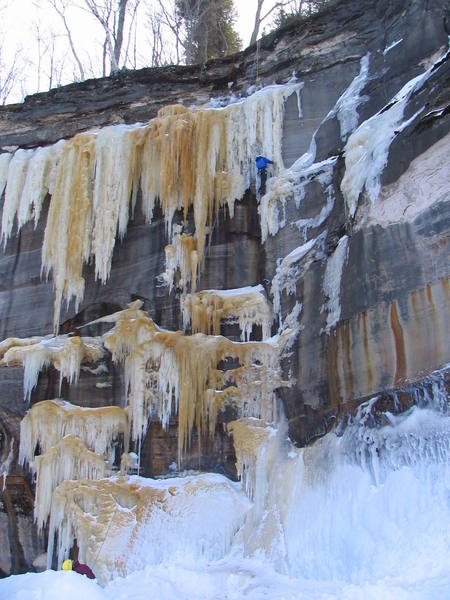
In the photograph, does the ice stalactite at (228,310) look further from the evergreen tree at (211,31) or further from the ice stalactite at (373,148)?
the evergreen tree at (211,31)

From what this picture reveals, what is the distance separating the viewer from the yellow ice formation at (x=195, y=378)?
Result: 10.1 metres

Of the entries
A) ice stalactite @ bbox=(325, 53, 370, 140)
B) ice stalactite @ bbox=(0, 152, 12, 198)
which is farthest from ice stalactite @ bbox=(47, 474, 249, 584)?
ice stalactite @ bbox=(0, 152, 12, 198)

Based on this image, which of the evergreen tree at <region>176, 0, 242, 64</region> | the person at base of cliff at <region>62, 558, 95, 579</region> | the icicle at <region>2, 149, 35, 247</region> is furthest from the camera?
the evergreen tree at <region>176, 0, 242, 64</region>

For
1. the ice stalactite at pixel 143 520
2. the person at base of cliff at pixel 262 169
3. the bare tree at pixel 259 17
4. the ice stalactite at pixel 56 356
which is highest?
the bare tree at pixel 259 17

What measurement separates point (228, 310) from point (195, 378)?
1.30 m

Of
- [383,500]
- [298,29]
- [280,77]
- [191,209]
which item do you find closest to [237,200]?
[191,209]

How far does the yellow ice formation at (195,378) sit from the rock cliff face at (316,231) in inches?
12.8

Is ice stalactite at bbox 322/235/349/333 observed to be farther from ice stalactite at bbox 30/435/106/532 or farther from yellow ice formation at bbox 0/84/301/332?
ice stalactite at bbox 30/435/106/532

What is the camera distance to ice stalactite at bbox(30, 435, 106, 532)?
10258 millimetres

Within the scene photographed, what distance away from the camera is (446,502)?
6.34m

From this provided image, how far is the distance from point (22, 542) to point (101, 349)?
3.42m

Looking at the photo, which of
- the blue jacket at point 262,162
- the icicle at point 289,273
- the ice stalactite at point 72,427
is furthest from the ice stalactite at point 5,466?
the blue jacket at point 262,162

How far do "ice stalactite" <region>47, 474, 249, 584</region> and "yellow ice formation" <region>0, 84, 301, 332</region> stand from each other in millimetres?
3373

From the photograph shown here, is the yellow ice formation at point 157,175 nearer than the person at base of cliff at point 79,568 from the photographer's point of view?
No
